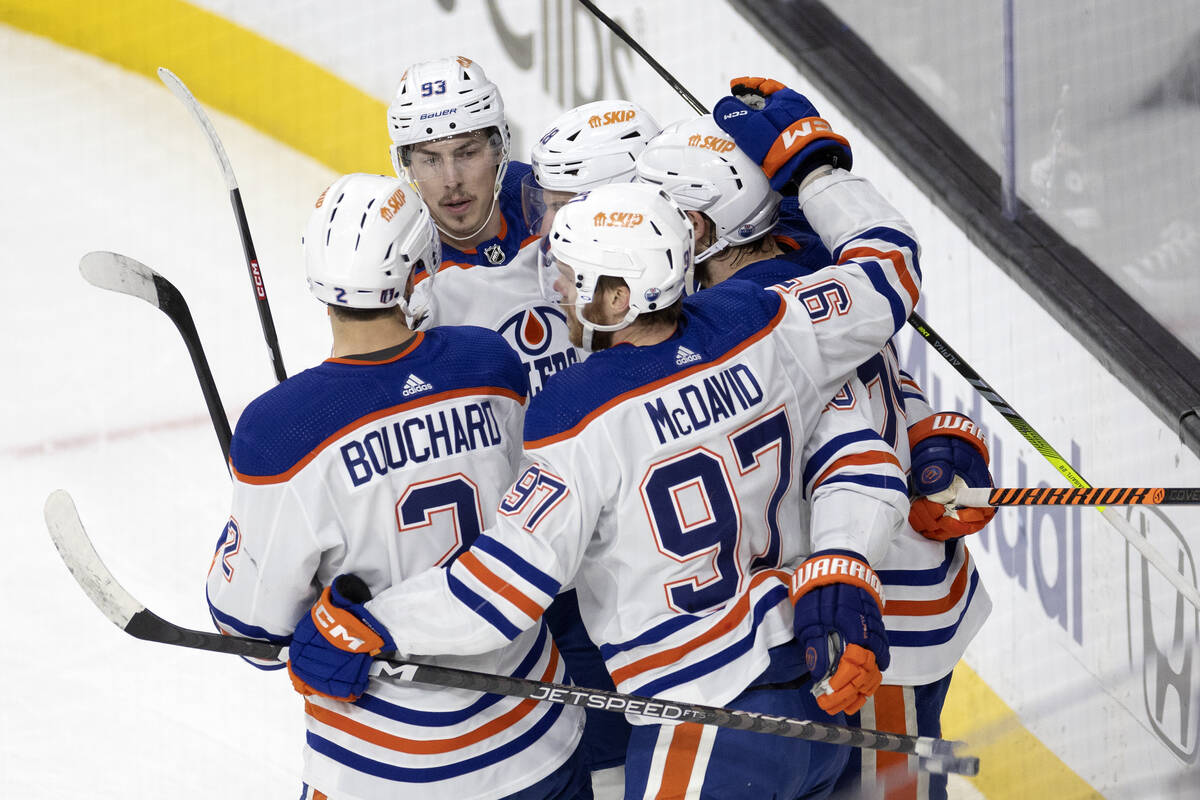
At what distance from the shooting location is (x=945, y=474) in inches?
82.0

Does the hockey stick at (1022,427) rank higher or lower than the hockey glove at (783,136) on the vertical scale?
lower

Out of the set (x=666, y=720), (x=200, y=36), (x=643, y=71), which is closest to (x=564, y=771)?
(x=666, y=720)

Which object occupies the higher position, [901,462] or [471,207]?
[471,207]

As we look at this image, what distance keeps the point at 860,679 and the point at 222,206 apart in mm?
3293

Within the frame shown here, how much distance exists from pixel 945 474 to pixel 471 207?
873 mm

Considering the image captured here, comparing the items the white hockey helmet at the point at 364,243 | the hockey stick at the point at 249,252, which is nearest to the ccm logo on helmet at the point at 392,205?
the white hockey helmet at the point at 364,243

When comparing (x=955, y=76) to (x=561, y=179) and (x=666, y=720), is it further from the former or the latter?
(x=666, y=720)

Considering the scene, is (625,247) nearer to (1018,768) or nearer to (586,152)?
(586,152)

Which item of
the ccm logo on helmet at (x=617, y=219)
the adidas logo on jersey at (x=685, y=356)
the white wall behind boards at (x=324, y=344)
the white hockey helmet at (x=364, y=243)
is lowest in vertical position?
the white wall behind boards at (x=324, y=344)

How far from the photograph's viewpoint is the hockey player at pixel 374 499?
5.60 feet

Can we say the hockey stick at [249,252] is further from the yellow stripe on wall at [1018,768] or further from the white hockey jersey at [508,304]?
the yellow stripe on wall at [1018,768]

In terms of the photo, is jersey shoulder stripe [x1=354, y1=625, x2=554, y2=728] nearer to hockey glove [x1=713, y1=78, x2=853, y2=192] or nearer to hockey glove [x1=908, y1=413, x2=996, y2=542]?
hockey glove [x1=908, y1=413, x2=996, y2=542]

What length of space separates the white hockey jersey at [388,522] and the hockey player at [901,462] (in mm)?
423

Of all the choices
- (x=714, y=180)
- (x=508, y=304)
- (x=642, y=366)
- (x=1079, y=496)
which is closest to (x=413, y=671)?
(x=642, y=366)
